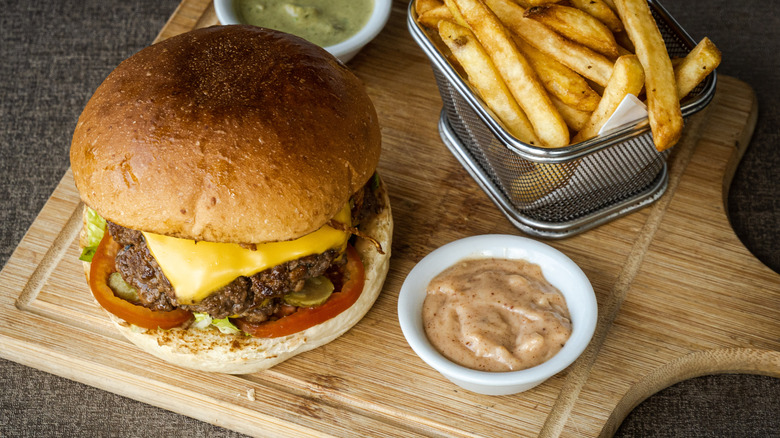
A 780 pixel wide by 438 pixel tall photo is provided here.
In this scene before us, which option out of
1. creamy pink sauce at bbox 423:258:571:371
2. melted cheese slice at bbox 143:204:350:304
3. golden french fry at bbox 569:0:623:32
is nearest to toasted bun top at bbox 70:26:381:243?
melted cheese slice at bbox 143:204:350:304

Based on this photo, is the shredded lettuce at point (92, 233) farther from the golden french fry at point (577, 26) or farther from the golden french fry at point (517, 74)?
the golden french fry at point (577, 26)

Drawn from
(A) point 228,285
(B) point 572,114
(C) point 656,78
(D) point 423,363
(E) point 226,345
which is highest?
(C) point 656,78

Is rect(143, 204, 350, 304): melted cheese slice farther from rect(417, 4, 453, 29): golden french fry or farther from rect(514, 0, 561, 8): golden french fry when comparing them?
rect(514, 0, 561, 8): golden french fry

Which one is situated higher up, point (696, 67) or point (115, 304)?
point (696, 67)

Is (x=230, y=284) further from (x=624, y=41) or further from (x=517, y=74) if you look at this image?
(x=624, y=41)

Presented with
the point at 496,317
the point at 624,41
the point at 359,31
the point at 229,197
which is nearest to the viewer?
the point at 229,197

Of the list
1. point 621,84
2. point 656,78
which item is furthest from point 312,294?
point 656,78
